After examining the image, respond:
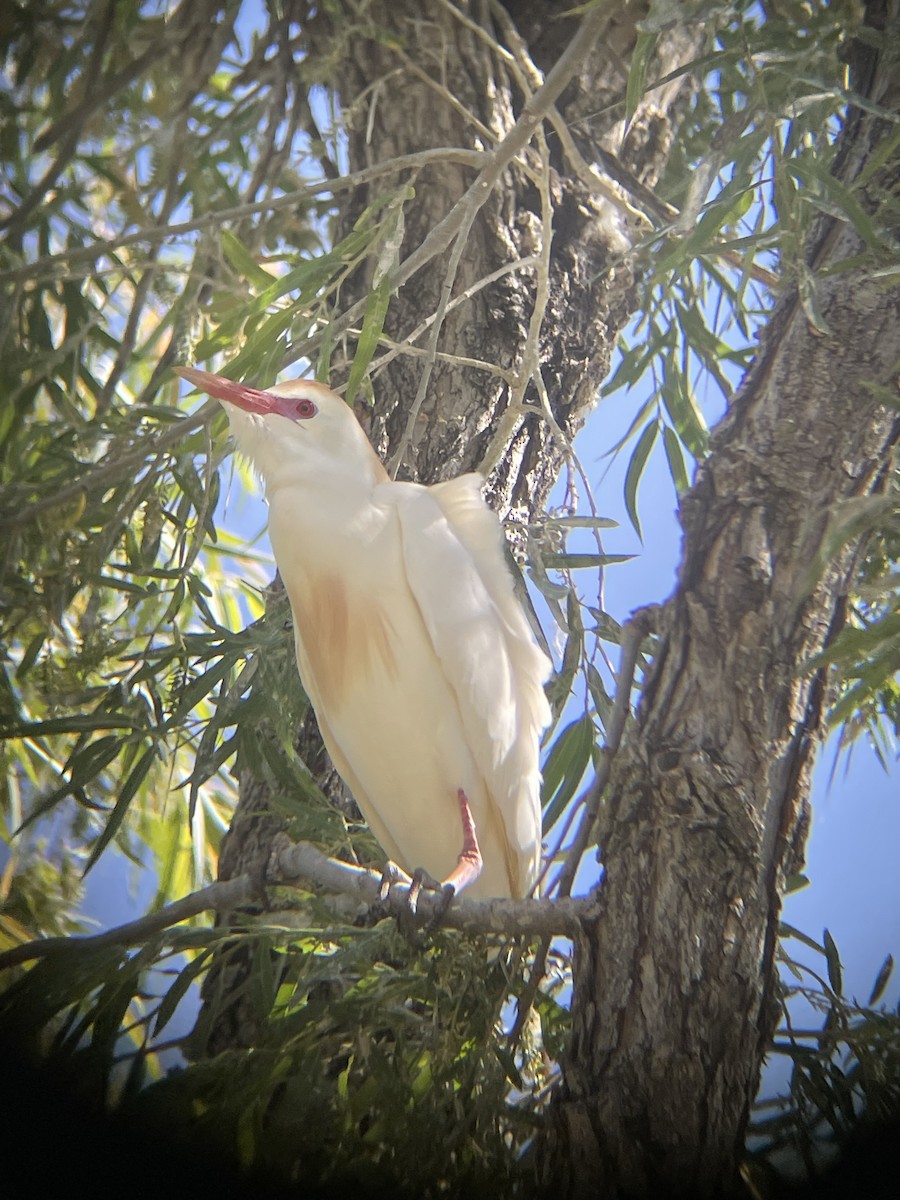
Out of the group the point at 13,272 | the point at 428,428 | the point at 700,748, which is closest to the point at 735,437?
the point at 700,748

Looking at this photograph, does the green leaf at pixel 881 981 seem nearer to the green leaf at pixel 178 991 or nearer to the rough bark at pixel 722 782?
the rough bark at pixel 722 782

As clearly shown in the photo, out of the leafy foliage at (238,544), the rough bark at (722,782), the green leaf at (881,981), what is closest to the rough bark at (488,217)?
the leafy foliage at (238,544)

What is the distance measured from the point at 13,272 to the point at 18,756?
39cm

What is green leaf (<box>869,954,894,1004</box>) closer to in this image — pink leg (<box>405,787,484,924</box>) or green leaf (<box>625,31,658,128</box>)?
pink leg (<box>405,787,484,924</box>)

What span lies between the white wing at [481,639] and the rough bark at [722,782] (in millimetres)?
200

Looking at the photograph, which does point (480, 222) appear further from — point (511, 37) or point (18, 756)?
point (18, 756)

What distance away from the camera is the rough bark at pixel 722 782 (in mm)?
546

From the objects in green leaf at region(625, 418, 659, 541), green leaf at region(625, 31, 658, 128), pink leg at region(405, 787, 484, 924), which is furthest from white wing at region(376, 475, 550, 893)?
green leaf at region(625, 31, 658, 128)

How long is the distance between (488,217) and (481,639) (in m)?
0.39

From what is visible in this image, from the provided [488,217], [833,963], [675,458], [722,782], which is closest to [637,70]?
[488,217]

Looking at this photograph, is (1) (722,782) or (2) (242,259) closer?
(1) (722,782)

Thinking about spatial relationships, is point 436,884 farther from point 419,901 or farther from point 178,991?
point 178,991

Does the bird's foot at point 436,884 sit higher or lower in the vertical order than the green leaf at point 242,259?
lower

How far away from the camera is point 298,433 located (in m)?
0.79
